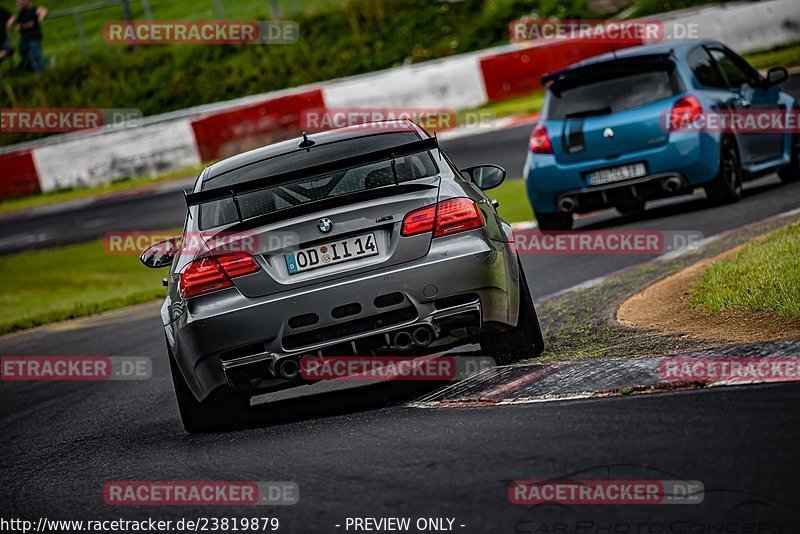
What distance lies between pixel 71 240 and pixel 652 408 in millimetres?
17392

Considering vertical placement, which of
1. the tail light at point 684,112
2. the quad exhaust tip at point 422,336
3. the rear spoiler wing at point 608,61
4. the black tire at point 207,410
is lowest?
the black tire at point 207,410

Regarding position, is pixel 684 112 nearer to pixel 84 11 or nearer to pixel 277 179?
pixel 277 179

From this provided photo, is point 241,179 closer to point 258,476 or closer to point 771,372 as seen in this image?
point 258,476

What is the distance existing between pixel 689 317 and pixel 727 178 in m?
5.57

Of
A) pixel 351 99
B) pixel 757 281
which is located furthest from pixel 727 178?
pixel 351 99

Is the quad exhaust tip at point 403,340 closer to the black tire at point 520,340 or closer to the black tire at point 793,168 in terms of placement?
the black tire at point 520,340

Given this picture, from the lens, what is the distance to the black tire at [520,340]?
24.1 feet

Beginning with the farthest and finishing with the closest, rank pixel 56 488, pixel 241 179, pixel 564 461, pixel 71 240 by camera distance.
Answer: pixel 71 240 < pixel 241 179 < pixel 56 488 < pixel 564 461

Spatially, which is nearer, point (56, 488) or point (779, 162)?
point (56, 488)

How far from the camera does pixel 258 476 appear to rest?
18.8 feet

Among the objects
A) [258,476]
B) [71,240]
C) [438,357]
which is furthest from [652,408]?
[71,240]

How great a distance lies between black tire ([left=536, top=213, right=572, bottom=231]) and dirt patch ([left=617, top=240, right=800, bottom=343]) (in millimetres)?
3795

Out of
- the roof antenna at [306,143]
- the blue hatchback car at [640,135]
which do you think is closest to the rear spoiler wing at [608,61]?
the blue hatchback car at [640,135]

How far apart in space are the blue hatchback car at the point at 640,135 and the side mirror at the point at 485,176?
5.01 meters
